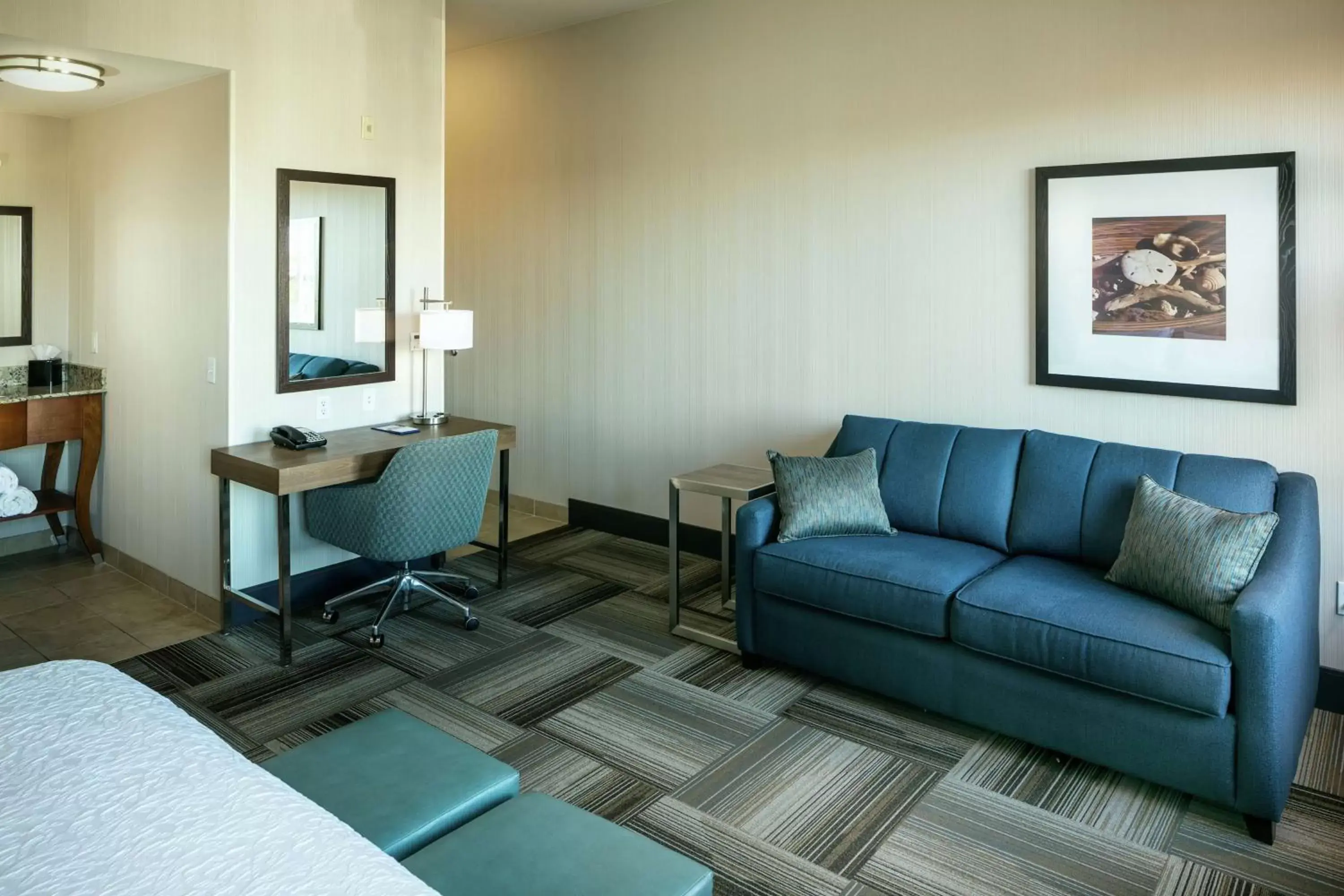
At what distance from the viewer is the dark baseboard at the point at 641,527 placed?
16.1 ft

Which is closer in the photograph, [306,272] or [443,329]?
[306,272]

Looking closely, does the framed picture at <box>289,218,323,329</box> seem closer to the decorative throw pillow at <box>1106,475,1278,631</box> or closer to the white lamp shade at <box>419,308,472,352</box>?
the white lamp shade at <box>419,308,472,352</box>

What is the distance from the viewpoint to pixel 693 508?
4973 mm

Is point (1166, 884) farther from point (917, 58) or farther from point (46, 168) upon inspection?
point (46, 168)

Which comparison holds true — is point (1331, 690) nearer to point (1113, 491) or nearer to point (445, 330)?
point (1113, 491)

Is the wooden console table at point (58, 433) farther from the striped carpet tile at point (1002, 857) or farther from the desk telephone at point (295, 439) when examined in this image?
the striped carpet tile at point (1002, 857)

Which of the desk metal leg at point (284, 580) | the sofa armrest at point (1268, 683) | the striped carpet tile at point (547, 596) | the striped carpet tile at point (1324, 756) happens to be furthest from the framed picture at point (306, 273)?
the striped carpet tile at point (1324, 756)

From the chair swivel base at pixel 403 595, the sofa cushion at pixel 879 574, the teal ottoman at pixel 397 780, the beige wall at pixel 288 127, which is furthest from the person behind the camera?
the chair swivel base at pixel 403 595

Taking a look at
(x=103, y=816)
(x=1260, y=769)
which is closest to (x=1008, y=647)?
(x=1260, y=769)

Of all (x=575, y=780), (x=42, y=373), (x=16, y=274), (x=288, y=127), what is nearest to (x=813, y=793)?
(x=575, y=780)

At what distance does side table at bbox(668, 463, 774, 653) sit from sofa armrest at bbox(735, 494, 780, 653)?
177 millimetres

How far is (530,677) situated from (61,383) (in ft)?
9.54

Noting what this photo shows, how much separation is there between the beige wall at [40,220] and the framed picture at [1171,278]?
445 centimetres

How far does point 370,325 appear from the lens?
14.1 feet
